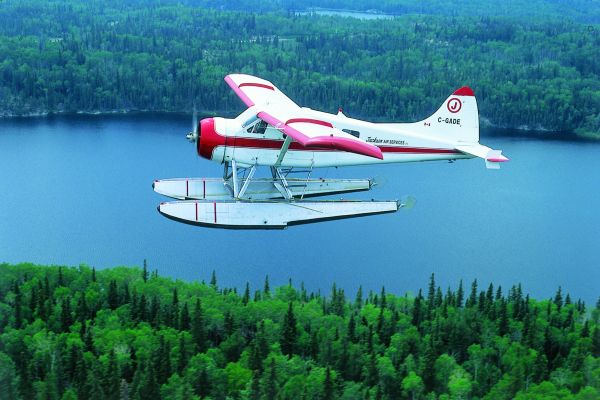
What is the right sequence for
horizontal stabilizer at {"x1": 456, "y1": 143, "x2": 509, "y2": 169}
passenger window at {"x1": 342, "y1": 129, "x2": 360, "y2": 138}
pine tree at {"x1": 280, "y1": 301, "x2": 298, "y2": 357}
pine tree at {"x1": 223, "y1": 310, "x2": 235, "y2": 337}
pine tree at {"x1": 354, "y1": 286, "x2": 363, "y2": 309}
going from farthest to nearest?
1. pine tree at {"x1": 354, "y1": 286, "x2": 363, "y2": 309}
2. pine tree at {"x1": 223, "y1": 310, "x2": 235, "y2": 337}
3. pine tree at {"x1": 280, "y1": 301, "x2": 298, "y2": 357}
4. passenger window at {"x1": 342, "y1": 129, "x2": 360, "y2": 138}
5. horizontal stabilizer at {"x1": 456, "y1": 143, "x2": 509, "y2": 169}

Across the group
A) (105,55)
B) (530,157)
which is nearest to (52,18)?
(105,55)

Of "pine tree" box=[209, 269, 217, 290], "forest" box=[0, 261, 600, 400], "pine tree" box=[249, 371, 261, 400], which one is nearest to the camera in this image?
"pine tree" box=[249, 371, 261, 400]

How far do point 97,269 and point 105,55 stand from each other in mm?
67034

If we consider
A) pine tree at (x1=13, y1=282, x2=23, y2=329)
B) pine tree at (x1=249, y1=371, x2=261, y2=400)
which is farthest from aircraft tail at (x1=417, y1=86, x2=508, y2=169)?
pine tree at (x1=13, y1=282, x2=23, y2=329)

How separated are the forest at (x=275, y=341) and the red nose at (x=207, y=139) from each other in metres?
7.49

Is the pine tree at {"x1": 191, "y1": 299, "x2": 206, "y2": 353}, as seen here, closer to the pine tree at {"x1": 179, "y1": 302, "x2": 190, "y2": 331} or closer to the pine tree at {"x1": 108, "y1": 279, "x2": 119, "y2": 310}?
the pine tree at {"x1": 179, "y1": 302, "x2": 190, "y2": 331}

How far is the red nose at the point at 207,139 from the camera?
3303 centimetres

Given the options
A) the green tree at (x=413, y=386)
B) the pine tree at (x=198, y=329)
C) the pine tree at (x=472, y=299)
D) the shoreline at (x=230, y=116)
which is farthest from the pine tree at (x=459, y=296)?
the shoreline at (x=230, y=116)

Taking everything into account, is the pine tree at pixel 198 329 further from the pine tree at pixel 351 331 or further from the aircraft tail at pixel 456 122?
the aircraft tail at pixel 456 122

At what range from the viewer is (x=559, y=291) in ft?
154

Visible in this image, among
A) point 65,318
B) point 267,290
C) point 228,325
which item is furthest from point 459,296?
point 65,318

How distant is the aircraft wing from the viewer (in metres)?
30.5

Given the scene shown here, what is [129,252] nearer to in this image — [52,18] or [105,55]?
[105,55]

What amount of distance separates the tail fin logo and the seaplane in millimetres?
30
